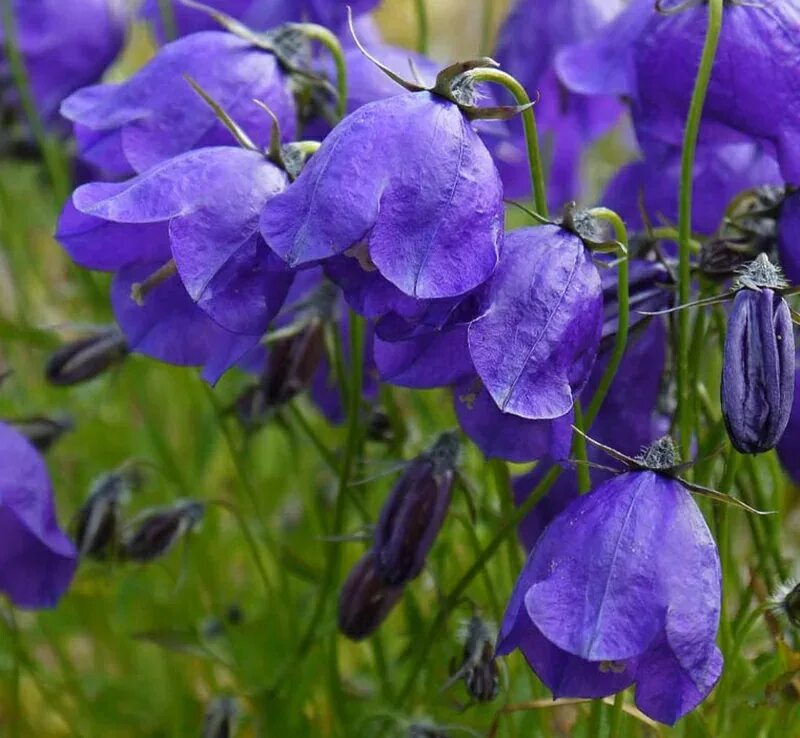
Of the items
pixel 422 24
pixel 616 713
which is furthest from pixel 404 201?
pixel 422 24

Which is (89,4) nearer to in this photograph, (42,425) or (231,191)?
(42,425)

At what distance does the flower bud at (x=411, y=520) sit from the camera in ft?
4.10

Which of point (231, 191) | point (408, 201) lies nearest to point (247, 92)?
point (231, 191)

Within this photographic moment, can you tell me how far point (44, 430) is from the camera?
1687mm

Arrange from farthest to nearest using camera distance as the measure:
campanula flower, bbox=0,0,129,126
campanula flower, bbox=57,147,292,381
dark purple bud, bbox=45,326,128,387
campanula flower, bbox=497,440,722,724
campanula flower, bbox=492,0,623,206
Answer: campanula flower, bbox=0,0,129,126 < campanula flower, bbox=492,0,623,206 < dark purple bud, bbox=45,326,128,387 < campanula flower, bbox=57,147,292,381 < campanula flower, bbox=497,440,722,724

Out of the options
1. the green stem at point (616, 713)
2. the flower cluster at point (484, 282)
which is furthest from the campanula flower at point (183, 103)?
the green stem at point (616, 713)

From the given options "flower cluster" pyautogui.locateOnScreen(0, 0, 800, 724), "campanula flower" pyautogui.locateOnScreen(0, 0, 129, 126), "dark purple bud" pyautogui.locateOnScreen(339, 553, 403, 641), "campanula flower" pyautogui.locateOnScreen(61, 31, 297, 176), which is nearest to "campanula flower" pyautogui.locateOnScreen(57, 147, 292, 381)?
"flower cluster" pyautogui.locateOnScreen(0, 0, 800, 724)

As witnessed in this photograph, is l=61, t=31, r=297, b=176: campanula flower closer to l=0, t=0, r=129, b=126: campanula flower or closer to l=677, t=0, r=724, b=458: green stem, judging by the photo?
l=677, t=0, r=724, b=458: green stem

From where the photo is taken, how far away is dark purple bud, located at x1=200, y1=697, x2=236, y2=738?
1524mm

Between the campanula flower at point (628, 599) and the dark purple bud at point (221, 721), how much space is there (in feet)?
1.96

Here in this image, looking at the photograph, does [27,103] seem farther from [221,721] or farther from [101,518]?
[221,721]

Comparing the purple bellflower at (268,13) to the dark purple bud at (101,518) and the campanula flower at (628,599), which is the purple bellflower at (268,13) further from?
the campanula flower at (628,599)

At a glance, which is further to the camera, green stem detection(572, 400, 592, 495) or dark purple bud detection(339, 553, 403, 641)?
dark purple bud detection(339, 553, 403, 641)

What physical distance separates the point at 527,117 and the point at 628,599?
0.42 meters
